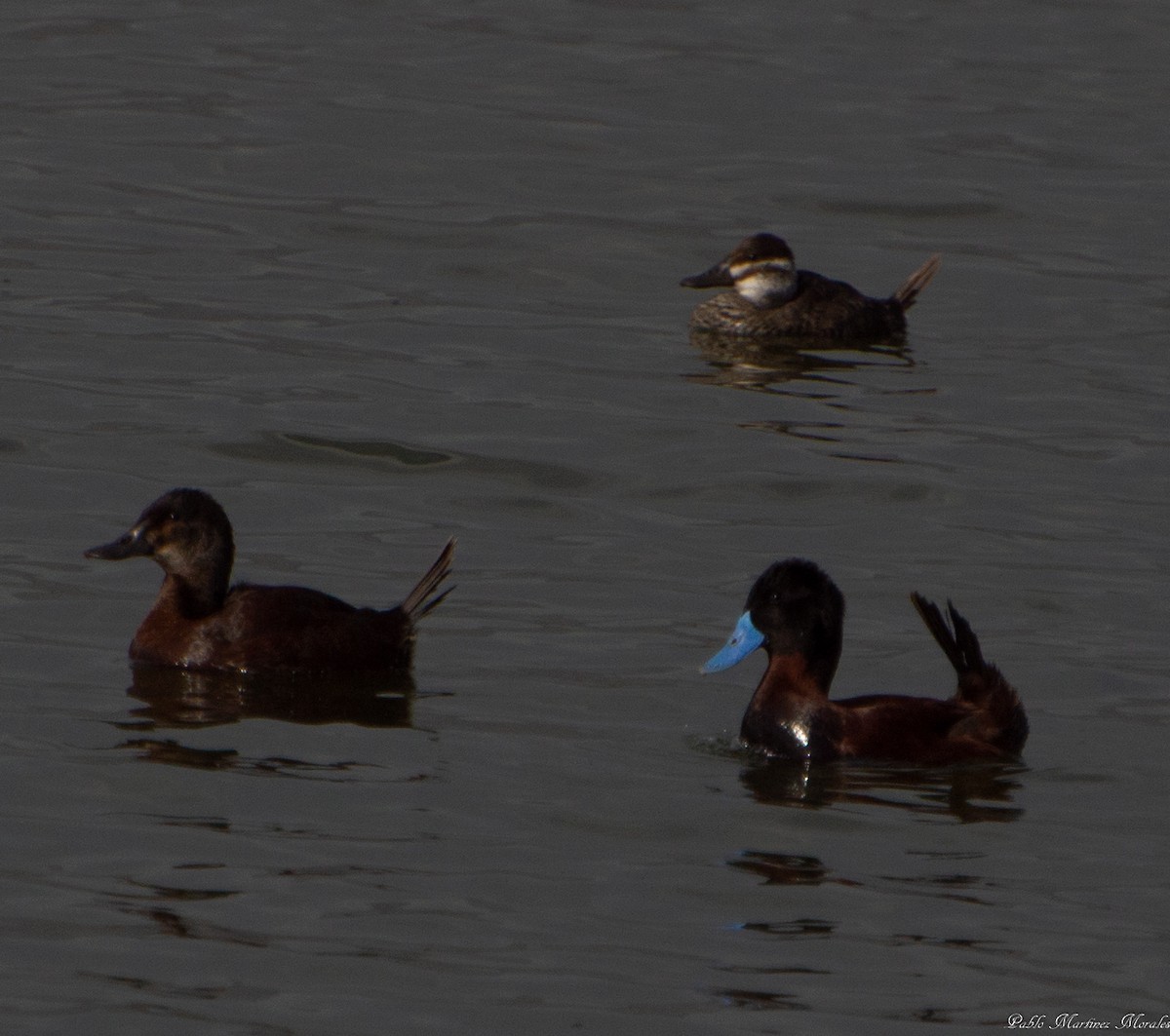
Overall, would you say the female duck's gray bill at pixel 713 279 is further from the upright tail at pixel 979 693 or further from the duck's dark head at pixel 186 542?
the upright tail at pixel 979 693

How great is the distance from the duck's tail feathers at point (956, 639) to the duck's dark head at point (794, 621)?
0.38 m

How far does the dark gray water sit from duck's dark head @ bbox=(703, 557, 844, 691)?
0.40m

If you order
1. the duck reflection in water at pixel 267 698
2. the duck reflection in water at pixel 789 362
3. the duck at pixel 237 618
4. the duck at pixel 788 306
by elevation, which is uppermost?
the duck at pixel 788 306

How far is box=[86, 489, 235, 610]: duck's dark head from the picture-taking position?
34.6ft

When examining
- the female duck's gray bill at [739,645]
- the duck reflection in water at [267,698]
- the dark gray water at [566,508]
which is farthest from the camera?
the duck reflection in water at [267,698]

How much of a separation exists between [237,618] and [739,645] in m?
2.19

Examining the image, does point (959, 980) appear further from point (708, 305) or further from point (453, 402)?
point (708, 305)

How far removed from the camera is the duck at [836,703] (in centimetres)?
912

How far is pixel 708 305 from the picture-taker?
17.8 meters

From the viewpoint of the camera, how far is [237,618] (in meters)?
10.4

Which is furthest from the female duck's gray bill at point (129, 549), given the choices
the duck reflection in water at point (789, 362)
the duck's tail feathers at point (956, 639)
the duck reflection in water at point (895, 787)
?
the duck reflection in water at point (789, 362)

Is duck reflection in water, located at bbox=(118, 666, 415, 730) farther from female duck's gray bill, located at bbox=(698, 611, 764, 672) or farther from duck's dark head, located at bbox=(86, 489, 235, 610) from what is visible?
female duck's gray bill, located at bbox=(698, 611, 764, 672)

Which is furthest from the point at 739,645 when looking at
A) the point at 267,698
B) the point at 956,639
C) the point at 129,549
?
the point at 129,549

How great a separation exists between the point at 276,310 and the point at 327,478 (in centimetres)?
427
